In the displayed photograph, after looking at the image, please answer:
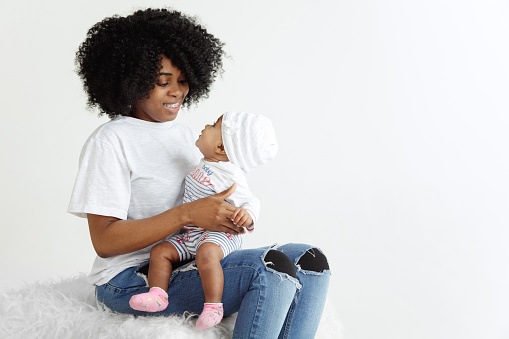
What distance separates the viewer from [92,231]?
201 centimetres

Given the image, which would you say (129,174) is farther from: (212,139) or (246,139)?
(246,139)

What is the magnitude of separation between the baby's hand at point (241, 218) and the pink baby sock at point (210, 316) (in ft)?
0.83

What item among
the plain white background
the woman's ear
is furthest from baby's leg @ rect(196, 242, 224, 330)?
the plain white background

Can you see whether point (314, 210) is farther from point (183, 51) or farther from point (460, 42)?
point (183, 51)

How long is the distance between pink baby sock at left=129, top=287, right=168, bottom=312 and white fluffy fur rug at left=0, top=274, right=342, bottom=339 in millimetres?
48

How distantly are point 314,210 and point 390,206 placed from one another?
476 millimetres

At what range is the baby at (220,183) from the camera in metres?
1.95

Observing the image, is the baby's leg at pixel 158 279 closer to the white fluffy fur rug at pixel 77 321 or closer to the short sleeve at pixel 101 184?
the white fluffy fur rug at pixel 77 321

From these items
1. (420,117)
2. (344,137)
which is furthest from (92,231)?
(420,117)

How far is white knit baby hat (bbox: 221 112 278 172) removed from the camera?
6.69 feet

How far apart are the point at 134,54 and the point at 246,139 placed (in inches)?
18.7

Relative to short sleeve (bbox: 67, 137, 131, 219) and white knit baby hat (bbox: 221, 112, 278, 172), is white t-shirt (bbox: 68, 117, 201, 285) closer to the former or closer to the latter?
short sleeve (bbox: 67, 137, 131, 219)

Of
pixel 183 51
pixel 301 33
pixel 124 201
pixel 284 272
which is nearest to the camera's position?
pixel 284 272

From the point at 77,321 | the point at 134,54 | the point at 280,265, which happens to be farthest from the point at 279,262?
the point at 134,54
